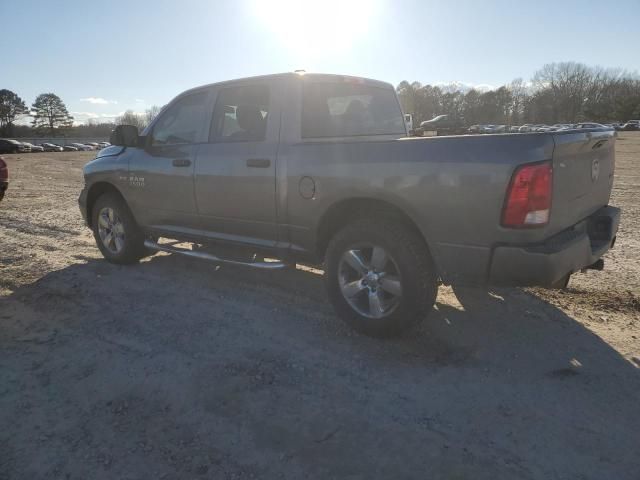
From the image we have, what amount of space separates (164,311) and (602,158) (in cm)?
375

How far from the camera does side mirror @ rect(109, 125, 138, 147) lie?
494 cm

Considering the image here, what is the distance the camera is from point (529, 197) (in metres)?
2.64

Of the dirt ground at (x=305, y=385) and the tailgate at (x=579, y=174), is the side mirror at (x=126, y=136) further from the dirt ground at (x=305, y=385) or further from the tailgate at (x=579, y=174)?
the tailgate at (x=579, y=174)

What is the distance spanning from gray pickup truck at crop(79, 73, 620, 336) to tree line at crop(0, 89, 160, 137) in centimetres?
9113

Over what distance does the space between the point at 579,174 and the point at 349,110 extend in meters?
2.09

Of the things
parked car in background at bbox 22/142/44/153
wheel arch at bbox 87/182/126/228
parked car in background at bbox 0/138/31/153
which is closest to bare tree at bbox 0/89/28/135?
parked car in background at bbox 22/142/44/153

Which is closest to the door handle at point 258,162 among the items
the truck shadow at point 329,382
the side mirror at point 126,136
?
the truck shadow at point 329,382

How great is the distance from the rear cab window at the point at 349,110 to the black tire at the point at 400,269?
103 centimetres

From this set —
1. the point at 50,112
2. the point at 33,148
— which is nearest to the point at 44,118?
the point at 50,112

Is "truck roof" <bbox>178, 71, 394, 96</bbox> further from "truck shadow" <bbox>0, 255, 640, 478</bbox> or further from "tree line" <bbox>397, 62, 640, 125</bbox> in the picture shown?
"tree line" <bbox>397, 62, 640, 125</bbox>

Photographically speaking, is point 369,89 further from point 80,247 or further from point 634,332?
point 80,247

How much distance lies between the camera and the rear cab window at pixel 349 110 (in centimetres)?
393

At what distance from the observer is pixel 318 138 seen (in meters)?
3.90

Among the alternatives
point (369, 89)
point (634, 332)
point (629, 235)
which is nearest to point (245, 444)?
point (634, 332)
